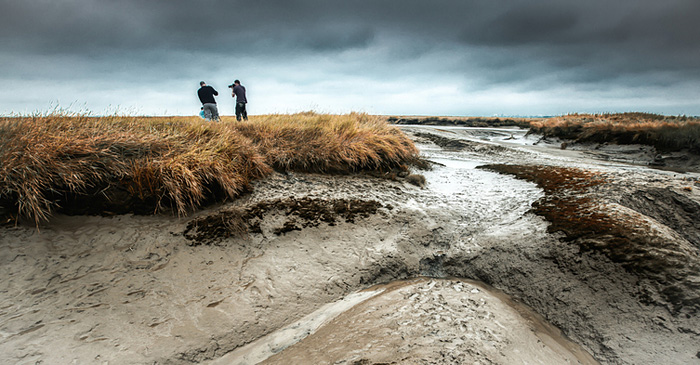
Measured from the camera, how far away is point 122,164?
12.8 ft

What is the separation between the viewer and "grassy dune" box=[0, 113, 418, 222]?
329 centimetres

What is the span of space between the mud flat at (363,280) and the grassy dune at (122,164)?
29cm

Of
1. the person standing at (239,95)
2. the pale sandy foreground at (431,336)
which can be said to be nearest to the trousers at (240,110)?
the person standing at (239,95)

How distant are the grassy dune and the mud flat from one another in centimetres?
29

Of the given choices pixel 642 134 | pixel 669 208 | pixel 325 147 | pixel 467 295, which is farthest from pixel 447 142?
pixel 467 295

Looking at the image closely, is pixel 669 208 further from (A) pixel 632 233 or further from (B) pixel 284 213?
(B) pixel 284 213

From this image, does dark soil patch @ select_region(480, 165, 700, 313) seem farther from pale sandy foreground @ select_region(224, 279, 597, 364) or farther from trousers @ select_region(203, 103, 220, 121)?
trousers @ select_region(203, 103, 220, 121)

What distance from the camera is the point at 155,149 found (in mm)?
4359

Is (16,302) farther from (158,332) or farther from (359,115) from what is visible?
(359,115)

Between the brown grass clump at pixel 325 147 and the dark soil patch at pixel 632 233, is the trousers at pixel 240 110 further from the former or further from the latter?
the dark soil patch at pixel 632 233

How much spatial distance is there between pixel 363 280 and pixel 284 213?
1.67 m

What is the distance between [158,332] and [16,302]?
1.33 meters

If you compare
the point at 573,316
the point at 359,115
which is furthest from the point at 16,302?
the point at 359,115

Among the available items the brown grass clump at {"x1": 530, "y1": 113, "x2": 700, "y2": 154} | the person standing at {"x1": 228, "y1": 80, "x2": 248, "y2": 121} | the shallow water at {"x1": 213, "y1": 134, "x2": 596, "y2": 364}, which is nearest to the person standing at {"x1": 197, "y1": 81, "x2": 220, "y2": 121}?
the person standing at {"x1": 228, "y1": 80, "x2": 248, "y2": 121}
